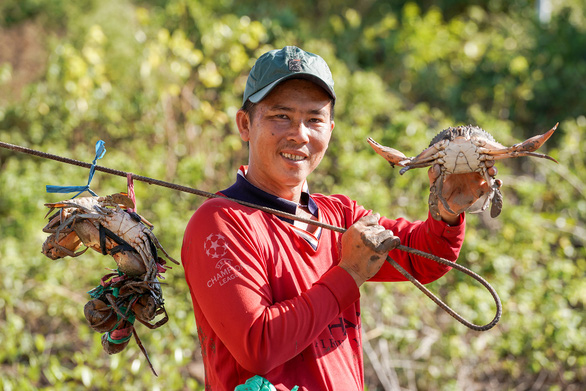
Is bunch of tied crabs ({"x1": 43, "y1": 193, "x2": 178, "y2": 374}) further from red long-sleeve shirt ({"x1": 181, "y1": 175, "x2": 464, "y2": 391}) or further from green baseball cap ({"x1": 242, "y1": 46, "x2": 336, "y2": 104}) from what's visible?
green baseball cap ({"x1": 242, "y1": 46, "x2": 336, "y2": 104})

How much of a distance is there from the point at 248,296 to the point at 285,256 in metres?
0.22

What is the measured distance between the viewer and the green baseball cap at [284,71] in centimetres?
177

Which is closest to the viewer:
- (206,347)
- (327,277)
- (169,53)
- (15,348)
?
(327,277)

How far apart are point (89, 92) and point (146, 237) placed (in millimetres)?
4751

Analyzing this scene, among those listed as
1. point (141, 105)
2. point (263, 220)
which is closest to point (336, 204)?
point (263, 220)

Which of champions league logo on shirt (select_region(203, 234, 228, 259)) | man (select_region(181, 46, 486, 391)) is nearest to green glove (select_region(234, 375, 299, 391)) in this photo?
man (select_region(181, 46, 486, 391))

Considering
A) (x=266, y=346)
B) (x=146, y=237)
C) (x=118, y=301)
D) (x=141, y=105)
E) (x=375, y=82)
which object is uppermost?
(x=375, y=82)

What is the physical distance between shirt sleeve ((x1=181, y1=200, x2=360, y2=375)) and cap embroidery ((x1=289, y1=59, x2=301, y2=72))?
0.46 meters

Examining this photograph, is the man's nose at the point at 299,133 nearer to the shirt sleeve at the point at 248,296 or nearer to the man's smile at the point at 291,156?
the man's smile at the point at 291,156

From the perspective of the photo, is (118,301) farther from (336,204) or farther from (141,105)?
(141,105)

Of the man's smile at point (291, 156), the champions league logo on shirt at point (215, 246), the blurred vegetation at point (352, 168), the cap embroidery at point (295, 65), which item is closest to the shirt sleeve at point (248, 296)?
the champions league logo on shirt at point (215, 246)

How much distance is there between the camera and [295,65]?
1.77m

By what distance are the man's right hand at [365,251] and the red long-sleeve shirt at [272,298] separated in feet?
0.12

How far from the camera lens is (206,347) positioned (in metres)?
1.75
